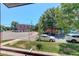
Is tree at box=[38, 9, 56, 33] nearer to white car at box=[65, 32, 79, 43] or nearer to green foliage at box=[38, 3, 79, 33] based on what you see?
green foliage at box=[38, 3, 79, 33]

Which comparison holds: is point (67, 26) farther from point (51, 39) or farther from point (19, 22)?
point (19, 22)

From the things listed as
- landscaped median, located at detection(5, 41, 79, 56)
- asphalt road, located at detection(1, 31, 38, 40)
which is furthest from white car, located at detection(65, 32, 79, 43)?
asphalt road, located at detection(1, 31, 38, 40)

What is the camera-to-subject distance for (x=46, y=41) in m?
2.25

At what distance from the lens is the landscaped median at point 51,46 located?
88.4 inches

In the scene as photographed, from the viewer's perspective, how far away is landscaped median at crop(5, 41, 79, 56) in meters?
2.24

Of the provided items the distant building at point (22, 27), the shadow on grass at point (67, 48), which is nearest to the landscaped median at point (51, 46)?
the shadow on grass at point (67, 48)

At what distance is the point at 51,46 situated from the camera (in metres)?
2.24

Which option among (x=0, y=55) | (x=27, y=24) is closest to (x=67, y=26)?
(x=27, y=24)

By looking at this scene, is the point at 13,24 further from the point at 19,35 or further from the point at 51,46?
the point at 51,46

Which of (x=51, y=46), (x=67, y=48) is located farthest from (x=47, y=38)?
(x=67, y=48)

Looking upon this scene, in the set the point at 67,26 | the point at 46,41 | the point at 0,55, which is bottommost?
the point at 0,55

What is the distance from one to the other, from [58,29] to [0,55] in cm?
61

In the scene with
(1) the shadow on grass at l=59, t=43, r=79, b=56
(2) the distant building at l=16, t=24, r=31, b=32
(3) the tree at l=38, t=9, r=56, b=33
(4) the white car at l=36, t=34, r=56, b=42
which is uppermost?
(3) the tree at l=38, t=9, r=56, b=33

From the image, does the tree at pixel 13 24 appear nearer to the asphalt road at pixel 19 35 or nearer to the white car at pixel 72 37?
the asphalt road at pixel 19 35
